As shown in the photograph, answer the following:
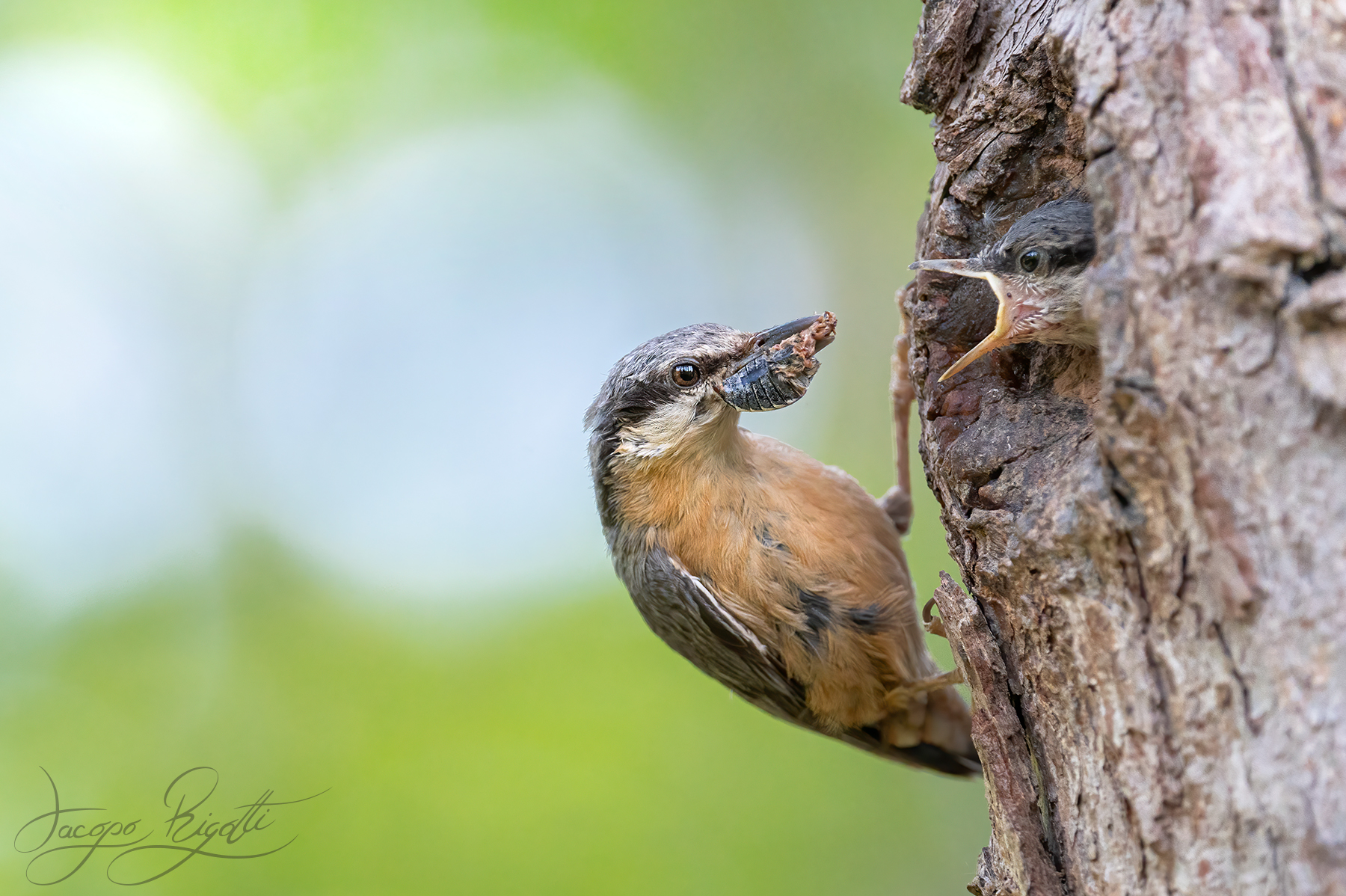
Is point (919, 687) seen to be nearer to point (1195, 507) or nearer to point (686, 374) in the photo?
point (686, 374)

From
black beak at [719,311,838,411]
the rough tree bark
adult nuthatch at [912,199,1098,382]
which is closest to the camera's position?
the rough tree bark

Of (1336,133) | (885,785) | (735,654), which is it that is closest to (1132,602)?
(1336,133)

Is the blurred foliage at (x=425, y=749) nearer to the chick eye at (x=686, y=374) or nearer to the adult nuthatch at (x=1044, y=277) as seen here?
the chick eye at (x=686, y=374)

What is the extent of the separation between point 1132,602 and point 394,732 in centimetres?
375

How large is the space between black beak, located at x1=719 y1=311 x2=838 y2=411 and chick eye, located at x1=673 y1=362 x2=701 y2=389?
0.12 m

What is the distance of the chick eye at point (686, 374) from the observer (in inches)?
122

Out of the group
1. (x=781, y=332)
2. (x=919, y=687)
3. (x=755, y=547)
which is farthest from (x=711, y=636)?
(x=781, y=332)

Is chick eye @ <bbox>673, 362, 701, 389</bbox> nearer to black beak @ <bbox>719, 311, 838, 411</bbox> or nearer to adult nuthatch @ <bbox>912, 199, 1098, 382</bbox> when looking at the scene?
black beak @ <bbox>719, 311, 838, 411</bbox>

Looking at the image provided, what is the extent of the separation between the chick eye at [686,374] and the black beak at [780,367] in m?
0.12

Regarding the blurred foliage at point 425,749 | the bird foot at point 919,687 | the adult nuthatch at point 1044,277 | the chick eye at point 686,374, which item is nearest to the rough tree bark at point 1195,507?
the adult nuthatch at point 1044,277

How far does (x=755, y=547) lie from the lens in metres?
3.11

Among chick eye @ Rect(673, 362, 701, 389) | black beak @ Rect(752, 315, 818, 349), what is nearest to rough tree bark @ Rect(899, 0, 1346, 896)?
black beak @ Rect(752, 315, 818, 349)

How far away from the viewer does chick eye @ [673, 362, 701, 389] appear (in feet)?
10.2

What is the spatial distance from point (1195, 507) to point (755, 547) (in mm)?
1761
